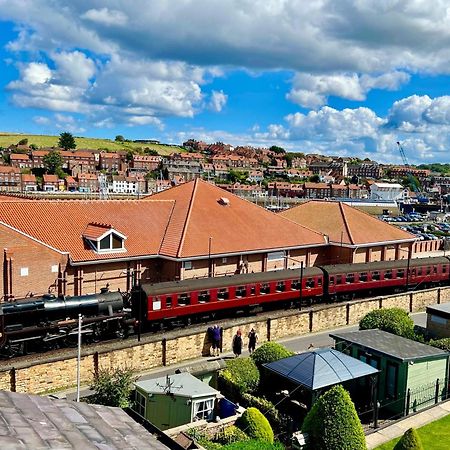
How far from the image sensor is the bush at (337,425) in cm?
1372

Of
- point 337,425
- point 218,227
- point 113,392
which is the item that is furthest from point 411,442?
point 218,227

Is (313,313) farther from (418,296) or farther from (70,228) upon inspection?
(70,228)

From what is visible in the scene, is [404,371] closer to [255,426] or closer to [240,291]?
[255,426]

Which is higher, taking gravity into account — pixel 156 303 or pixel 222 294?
pixel 156 303

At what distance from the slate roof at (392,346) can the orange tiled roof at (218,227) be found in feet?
42.5

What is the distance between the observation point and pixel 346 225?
41.4 m

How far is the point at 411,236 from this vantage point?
44094 millimetres

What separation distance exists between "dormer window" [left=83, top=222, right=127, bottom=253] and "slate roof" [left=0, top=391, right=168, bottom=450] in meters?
22.1

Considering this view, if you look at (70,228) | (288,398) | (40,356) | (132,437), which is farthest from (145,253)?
(132,437)

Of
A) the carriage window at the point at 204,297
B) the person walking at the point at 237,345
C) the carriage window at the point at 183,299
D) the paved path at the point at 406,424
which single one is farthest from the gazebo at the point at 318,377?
the carriage window at the point at 204,297

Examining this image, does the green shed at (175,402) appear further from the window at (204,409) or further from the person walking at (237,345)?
the person walking at (237,345)

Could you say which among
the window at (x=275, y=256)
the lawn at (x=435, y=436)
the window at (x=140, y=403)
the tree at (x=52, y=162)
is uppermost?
the tree at (x=52, y=162)

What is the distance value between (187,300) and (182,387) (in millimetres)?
11125

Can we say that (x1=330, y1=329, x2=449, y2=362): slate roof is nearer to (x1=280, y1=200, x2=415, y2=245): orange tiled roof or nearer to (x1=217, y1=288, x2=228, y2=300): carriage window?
(x1=217, y1=288, x2=228, y2=300): carriage window
